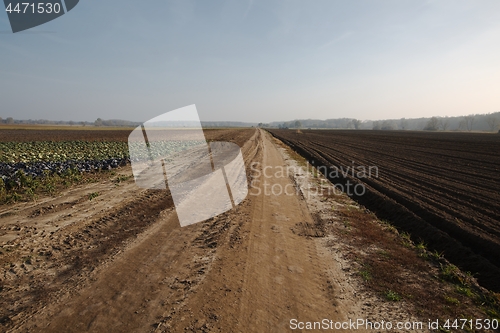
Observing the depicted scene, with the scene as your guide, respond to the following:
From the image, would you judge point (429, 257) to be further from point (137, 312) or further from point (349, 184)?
point (349, 184)

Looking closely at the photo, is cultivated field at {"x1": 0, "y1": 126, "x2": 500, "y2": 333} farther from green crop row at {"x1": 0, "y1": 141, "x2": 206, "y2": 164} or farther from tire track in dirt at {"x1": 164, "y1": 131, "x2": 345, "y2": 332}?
green crop row at {"x1": 0, "y1": 141, "x2": 206, "y2": 164}

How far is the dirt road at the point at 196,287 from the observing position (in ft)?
10.6

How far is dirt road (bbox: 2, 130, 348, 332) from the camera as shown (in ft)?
10.6

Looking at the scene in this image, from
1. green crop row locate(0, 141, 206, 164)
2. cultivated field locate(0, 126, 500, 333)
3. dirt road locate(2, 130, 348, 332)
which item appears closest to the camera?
dirt road locate(2, 130, 348, 332)

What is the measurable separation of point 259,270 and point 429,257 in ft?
12.4

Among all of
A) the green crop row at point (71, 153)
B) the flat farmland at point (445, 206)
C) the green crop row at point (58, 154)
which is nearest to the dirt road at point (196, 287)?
the flat farmland at point (445, 206)

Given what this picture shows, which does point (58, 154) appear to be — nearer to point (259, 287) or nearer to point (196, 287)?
point (196, 287)

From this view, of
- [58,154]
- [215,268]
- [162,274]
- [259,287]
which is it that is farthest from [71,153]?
[259,287]

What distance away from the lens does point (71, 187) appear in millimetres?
9320

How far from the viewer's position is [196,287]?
400 centimetres

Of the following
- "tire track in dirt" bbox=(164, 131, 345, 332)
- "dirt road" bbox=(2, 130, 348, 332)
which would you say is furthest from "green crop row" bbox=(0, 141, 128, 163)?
"tire track in dirt" bbox=(164, 131, 345, 332)

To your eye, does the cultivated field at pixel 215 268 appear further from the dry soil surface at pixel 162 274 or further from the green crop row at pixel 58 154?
the green crop row at pixel 58 154

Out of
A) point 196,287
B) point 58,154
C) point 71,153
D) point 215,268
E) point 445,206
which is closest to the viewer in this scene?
point 196,287

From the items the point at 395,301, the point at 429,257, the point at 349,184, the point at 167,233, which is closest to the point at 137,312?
the point at 167,233
